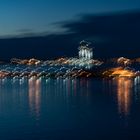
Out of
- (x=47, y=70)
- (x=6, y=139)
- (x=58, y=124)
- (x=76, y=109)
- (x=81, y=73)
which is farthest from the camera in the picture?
(x=47, y=70)

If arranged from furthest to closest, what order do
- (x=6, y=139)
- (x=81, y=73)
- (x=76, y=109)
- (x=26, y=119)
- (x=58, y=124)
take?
(x=81, y=73) → (x=76, y=109) → (x=26, y=119) → (x=58, y=124) → (x=6, y=139)

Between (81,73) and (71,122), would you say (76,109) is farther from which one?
(81,73)

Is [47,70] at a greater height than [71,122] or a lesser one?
greater

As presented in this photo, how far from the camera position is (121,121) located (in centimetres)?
1794

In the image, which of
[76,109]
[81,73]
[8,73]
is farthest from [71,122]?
[8,73]

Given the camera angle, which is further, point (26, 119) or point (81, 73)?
point (81, 73)

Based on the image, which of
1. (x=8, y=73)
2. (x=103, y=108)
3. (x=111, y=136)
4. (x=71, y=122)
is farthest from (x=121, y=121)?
(x=8, y=73)

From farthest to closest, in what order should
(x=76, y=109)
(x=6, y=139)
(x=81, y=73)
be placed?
(x=81, y=73) → (x=76, y=109) → (x=6, y=139)

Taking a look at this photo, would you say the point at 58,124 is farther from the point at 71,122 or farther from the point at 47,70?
the point at 47,70

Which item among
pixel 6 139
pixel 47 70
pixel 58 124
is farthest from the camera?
pixel 47 70

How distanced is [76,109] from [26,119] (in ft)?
15.1

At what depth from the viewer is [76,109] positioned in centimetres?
2236

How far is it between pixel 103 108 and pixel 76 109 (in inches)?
54.9

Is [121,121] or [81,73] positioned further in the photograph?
[81,73]
